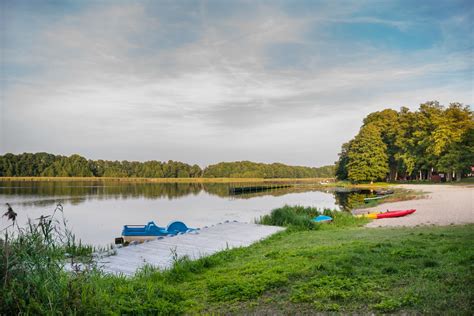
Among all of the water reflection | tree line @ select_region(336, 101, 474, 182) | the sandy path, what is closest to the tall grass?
the sandy path

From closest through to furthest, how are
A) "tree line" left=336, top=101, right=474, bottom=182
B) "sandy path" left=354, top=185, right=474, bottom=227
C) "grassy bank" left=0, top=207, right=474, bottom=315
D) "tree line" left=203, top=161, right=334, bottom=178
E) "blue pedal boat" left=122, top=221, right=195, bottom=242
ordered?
"grassy bank" left=0, top=207, right=474, bottom=315, "blue pedal boat" left=122, top=221, right=195, bottom=242, "sandy path" left=354, top=185, right=474, bottom=227, "tree line" left=336, top=101, right=474, bottom=182, "tree line" left=203, top=161, right=334, bottom=178

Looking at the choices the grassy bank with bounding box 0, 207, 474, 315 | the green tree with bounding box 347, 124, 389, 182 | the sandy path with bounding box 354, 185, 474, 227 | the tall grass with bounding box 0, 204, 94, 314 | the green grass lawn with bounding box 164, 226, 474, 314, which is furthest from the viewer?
the green tree with bounding box 347, 124, 389, 182

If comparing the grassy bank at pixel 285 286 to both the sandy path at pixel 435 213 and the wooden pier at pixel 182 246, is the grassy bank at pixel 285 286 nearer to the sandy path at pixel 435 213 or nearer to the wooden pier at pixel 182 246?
the wooden pier at pixel 182 246

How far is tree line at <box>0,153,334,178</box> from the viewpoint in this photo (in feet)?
350

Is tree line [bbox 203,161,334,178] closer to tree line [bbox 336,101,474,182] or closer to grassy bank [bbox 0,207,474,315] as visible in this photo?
tree line [bbox 336,101,474,182]

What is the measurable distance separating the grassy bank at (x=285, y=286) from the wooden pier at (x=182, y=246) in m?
1.04

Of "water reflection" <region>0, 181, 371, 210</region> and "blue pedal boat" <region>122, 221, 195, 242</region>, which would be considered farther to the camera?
"water reflection" <region>0, 181, 371, 210</region>

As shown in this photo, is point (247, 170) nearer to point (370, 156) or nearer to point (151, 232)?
point (370, 156)

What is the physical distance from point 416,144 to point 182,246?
50694 millimetres

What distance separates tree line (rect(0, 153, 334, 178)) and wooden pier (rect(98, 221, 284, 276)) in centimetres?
10718

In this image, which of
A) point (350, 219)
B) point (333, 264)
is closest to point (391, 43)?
point (350, 219)

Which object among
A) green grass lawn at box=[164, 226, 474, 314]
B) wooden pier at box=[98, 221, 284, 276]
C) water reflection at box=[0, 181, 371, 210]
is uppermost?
green grass lawn at box=[164, 226, 474, 314]

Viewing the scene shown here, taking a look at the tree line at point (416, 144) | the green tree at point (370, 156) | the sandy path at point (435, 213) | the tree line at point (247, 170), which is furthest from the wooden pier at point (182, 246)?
the tree line at point (247, 170)

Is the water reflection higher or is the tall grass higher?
the tall grass
